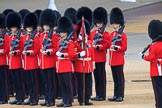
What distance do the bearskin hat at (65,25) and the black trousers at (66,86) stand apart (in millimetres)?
794

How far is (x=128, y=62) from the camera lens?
1917cm

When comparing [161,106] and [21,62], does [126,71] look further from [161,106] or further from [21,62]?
[161,106]

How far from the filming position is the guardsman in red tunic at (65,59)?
1222 cm

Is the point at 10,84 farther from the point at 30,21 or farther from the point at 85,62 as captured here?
the point at 85,62

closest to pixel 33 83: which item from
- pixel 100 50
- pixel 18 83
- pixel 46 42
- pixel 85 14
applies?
pixel 18 83

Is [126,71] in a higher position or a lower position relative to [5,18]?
lower

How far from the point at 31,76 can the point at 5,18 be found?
137 cm

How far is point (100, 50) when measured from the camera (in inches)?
520

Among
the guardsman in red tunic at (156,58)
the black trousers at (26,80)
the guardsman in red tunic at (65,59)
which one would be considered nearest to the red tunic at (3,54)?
the black trousers at (26,80)

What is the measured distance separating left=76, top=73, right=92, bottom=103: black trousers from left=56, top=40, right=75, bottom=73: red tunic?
34 cm

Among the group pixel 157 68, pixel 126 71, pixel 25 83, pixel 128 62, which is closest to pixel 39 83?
pixel 25 83

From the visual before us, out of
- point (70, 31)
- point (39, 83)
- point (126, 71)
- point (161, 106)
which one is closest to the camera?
point (161, 106)

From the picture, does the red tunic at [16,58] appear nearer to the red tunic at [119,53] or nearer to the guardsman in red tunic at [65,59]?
the guardsman in red tunic at [65,59]

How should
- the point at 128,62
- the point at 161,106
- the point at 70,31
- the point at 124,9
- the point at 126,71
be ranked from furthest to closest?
1. the point at 124,9
2. the point at 128,62
3. the point at 126,71
4. the point at 70,31
5. the point at 161,106
